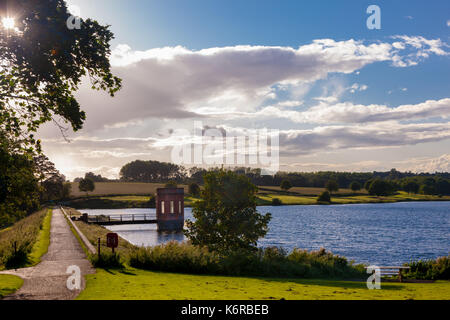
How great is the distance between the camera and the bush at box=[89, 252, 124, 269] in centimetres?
2241

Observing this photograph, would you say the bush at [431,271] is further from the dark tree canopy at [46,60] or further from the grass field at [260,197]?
the grass field at [260,197]

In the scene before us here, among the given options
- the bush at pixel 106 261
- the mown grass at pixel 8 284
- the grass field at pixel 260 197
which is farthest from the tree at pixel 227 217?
the grass field at pixel 260 197

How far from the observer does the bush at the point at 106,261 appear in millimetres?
22406

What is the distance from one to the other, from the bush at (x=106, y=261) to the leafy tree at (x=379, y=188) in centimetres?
17918

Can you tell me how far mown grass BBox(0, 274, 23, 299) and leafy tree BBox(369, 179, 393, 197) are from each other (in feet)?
605

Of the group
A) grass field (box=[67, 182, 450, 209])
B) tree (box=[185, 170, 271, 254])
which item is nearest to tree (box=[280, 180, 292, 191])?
grass field (box=[67, 182, 450, 209])

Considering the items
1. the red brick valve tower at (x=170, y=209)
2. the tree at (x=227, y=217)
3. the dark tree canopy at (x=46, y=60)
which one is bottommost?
the red brick valve tower at (x=170, y=209)

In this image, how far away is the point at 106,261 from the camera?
73.9ft

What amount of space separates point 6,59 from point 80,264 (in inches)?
458

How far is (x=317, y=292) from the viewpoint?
53.3 feet

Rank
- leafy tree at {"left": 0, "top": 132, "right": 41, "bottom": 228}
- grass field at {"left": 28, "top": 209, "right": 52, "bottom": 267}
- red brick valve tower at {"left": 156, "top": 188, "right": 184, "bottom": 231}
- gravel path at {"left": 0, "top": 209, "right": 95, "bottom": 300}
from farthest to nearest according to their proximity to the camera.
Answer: red brick valve tower at {"left": 156, "top": 188, "right": 184, "bottom": 231}
grass field at {"left": 28, "top": 209, "right": 52, "bottom": 267}
leafy tree at {"left": 0, "top": 132, "right": 41, "bottom": 228}
gravel path at {"left": 0, "top": 209, "right": 95, "bottom": 300}

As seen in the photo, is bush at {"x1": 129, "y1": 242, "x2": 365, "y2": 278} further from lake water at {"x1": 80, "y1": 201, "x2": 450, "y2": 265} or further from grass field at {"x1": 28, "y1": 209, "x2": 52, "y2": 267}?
lake water at {"x1": 80, "y1": 201, "x2": 450, "y2": 265}
